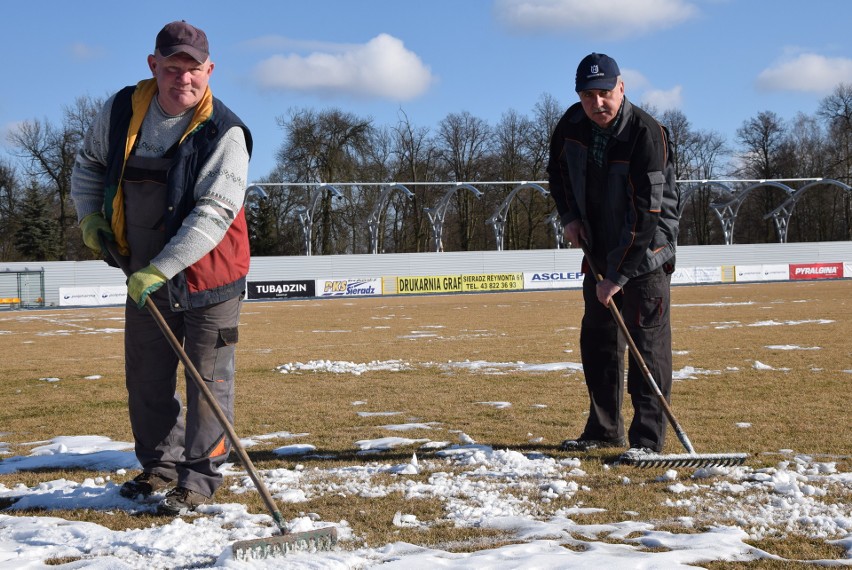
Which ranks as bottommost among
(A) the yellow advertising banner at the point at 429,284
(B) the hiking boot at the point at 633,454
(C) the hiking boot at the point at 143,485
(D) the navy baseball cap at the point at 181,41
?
(A) the yellow advertising banner at the point at 429,284

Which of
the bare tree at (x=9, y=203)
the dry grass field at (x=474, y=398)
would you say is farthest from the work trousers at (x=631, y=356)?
the bare tree at (x=9, y=203)

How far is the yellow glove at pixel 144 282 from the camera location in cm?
371

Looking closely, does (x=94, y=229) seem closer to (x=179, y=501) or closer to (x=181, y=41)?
(x=181, y=41)

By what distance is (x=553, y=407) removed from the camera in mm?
6922

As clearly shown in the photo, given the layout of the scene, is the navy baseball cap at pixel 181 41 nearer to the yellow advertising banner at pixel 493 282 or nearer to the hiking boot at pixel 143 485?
the hiking boot at pixel 143 485

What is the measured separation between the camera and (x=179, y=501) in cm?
382

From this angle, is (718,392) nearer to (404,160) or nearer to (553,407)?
(553,407)

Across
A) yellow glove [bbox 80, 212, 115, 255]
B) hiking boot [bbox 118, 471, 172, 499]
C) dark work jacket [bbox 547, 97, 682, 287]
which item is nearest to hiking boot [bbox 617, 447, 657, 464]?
dark work jacket [bbox 547, 97, 682, 287]

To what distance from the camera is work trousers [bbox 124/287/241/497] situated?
400 centimetres

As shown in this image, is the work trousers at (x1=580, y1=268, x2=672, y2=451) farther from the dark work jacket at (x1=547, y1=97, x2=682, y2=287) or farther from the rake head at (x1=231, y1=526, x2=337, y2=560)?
the rake head at (x1=231, y1=526, x2=337, y2=560)

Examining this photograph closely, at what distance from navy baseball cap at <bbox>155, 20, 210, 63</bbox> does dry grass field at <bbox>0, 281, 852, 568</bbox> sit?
76.9 inches

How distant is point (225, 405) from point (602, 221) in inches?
94.4

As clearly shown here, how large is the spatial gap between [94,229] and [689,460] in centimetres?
308

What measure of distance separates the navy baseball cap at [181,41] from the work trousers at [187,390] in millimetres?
1066
